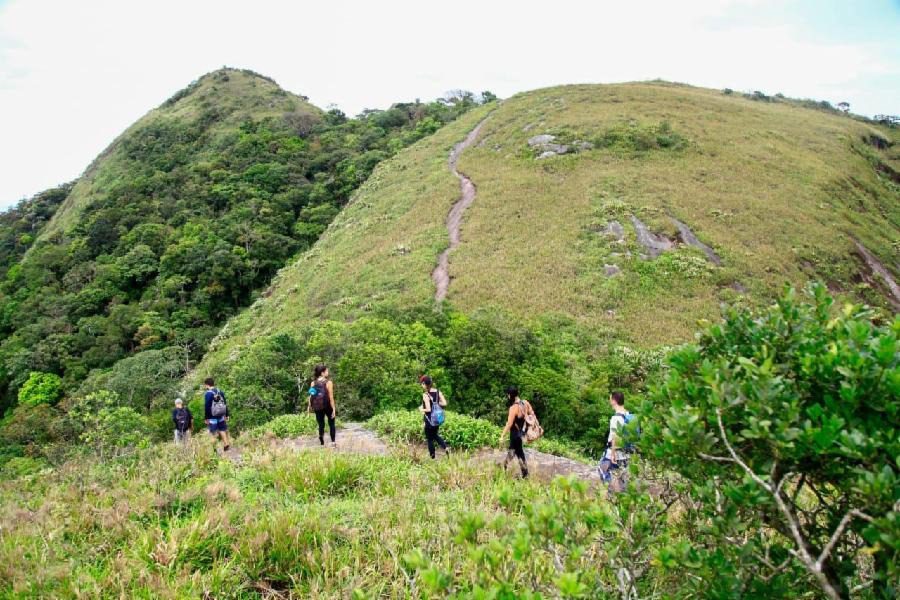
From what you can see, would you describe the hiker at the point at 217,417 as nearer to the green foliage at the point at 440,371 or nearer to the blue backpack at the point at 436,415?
the green foliage at the point at 440,371

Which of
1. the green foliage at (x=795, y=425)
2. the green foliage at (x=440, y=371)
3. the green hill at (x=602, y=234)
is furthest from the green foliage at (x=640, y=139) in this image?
the green foliage at (x=795, y=425)

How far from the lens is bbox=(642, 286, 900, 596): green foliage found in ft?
7.41

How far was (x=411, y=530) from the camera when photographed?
16.1 feet

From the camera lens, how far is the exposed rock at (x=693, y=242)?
2711 cm

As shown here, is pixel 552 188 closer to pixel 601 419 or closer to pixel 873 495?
pixel 601 419

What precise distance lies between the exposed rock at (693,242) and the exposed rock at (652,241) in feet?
3.59

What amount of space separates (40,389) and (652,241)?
44272 mm

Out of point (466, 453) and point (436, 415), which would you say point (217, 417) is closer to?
point (436, 415)

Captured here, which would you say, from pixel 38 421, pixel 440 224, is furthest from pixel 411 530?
pixel 38 421

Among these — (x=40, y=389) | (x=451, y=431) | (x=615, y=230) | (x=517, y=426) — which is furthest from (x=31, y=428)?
(x=615, y=230)

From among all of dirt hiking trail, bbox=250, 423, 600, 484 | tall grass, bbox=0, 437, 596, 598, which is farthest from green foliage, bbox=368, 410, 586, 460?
tall grass, bbox=0, 437, 596, 598

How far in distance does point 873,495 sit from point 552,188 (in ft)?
114

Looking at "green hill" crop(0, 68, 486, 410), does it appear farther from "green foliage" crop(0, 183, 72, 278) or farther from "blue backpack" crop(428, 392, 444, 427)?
"blue backpack" crop(428, 392, 444, 427)

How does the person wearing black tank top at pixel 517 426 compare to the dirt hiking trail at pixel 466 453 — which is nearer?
the person wearing black tank top at pixel 517 426
